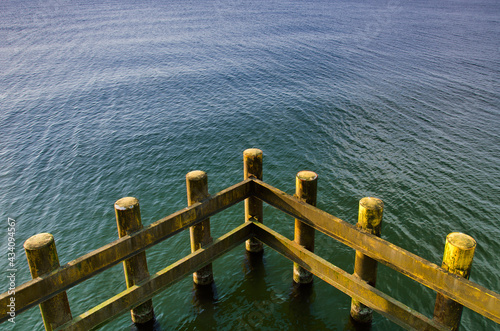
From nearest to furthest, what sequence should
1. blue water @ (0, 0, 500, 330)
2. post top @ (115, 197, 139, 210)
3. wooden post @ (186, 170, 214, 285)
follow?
post top @ (115, 197, 139, 210)
wooden post @ (186, 170, 214, 285)
blue water @ (0, 0, 500, 330)

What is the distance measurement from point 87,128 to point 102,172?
6.51m

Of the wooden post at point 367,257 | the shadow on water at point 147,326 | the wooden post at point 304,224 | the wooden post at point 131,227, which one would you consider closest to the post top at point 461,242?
the wooden post at point 367,257

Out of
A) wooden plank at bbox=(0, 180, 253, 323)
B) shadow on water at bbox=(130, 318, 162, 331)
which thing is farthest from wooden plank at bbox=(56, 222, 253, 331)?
shadow on water at bbox=(130, 318, 162, 331)

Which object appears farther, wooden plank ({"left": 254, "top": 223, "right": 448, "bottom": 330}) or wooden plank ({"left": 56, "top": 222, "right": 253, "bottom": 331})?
wooden plank ({"left": 56, "top": 222, "right": 253, "bottom": 331})

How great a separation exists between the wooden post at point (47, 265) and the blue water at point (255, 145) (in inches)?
115

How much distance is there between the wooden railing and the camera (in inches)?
272

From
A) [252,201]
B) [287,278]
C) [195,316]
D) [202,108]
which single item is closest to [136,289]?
[195,316]

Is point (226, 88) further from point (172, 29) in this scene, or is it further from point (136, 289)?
point (172, 29)

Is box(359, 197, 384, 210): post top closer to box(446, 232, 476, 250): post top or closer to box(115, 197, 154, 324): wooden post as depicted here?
box(446, 232, 476, 250): post top

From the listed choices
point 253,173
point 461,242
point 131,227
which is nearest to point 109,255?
point 131,227

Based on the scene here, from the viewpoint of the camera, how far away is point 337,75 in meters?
34.2

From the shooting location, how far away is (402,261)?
292 inches

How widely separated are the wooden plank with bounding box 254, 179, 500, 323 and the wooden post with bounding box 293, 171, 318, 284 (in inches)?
13.2

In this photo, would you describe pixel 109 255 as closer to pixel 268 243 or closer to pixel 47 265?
pixel 47 265
